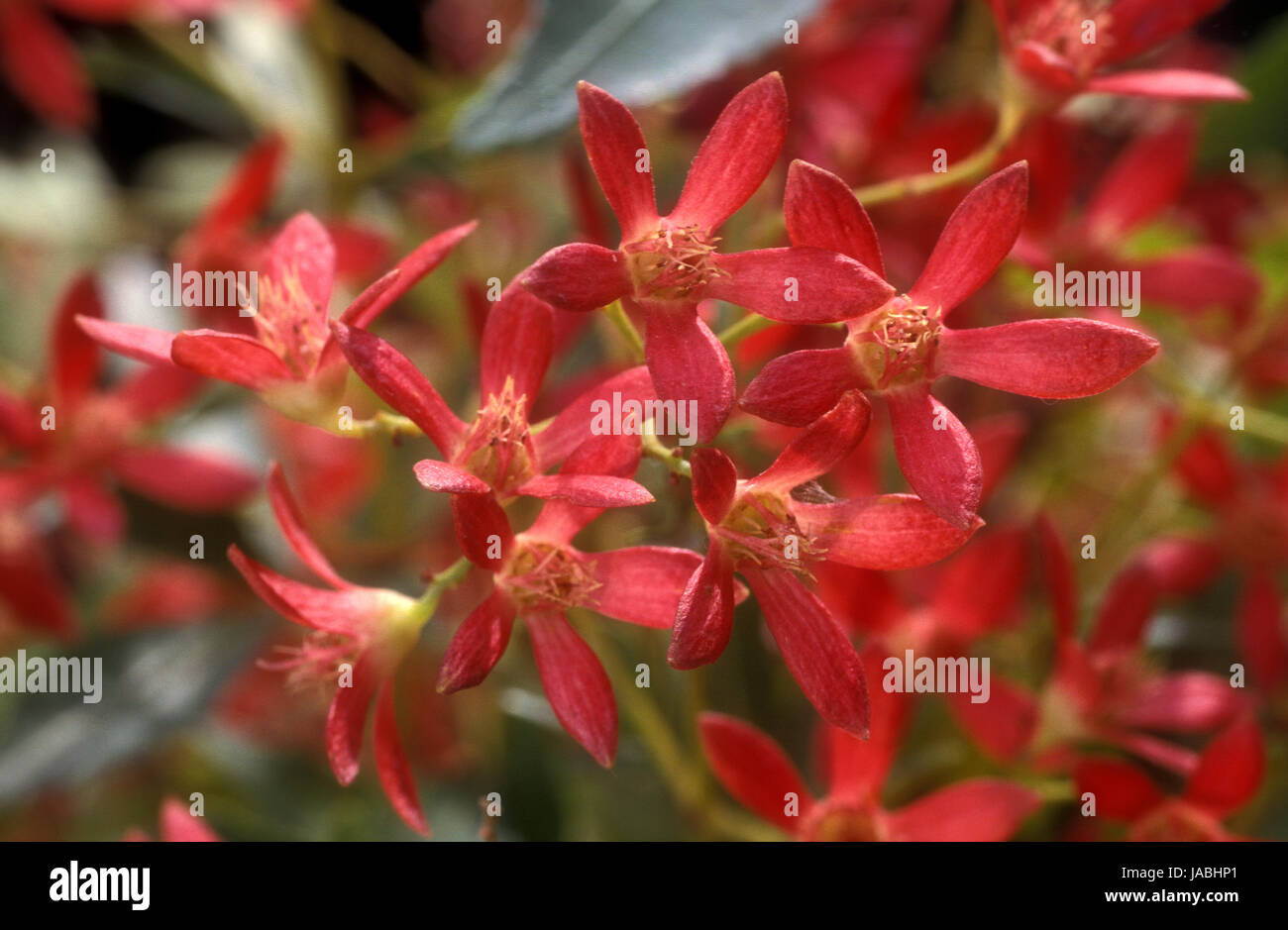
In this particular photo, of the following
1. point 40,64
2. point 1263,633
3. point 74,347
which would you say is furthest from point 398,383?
point 40,64

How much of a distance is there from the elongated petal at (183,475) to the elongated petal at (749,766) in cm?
49

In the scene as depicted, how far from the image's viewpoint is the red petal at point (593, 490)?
1.59 feet

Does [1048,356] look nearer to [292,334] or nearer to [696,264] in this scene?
[696,264]

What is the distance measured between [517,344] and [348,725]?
0.66 feet

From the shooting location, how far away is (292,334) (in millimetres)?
622

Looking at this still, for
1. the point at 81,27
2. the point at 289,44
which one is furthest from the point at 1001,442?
the point at 81,27

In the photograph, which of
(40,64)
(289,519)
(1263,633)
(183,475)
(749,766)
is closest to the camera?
(289,519)

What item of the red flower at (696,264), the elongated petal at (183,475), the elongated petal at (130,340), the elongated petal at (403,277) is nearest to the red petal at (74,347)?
the elongated petal at (183,475)

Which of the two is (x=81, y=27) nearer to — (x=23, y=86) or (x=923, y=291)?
Answer: (x=23, y=86)

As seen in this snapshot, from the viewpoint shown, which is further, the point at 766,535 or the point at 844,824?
the point at 844,824

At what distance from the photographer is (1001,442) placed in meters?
0.83

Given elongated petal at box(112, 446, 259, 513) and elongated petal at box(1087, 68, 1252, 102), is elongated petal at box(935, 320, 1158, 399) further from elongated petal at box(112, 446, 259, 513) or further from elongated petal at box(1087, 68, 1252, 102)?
elongated petal at box(112, 446, 259, 513)

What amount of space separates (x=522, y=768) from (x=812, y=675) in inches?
14.7

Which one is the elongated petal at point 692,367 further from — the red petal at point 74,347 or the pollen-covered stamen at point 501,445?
the red petal at point 74,347
